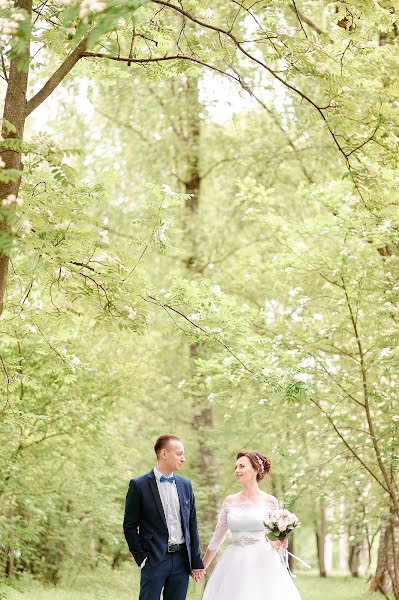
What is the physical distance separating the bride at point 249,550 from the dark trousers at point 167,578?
709 millimetres

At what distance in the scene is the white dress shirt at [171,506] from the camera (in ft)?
22.2

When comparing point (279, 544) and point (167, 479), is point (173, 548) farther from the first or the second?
point (279, 544)

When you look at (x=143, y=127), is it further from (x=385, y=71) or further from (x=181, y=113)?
(x=385, y=71)

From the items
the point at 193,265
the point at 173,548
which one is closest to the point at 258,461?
the point at 173,548

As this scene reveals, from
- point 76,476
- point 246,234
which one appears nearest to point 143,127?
point 246,234

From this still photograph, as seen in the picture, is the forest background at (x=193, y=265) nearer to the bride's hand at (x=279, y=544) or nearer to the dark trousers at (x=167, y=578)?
the bride's hand at (x=279, y=544)

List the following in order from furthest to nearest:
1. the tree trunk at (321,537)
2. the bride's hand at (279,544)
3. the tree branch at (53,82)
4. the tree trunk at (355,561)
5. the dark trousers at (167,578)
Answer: the tree trunk at (321,537)
the tree trunk at (355,561)
the bride's hand at (279,544)
the dark trousers at (167,578)
the tree branch at (53,82)

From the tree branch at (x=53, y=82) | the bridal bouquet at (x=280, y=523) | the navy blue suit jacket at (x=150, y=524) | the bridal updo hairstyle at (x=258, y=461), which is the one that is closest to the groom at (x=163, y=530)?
the navy blue suit jacket at (x=150, y=524)

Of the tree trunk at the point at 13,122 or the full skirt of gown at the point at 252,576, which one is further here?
the full skirt of gown at the point at 252,576

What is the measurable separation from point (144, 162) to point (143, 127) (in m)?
0.85

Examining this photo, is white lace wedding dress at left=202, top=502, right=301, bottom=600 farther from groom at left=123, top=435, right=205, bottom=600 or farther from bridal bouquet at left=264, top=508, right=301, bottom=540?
groom at left=123, top=435, right=205, bottom=600

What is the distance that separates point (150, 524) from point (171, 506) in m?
0.22

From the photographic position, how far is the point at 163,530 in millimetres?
6711

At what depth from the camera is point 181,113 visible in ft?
56.3
